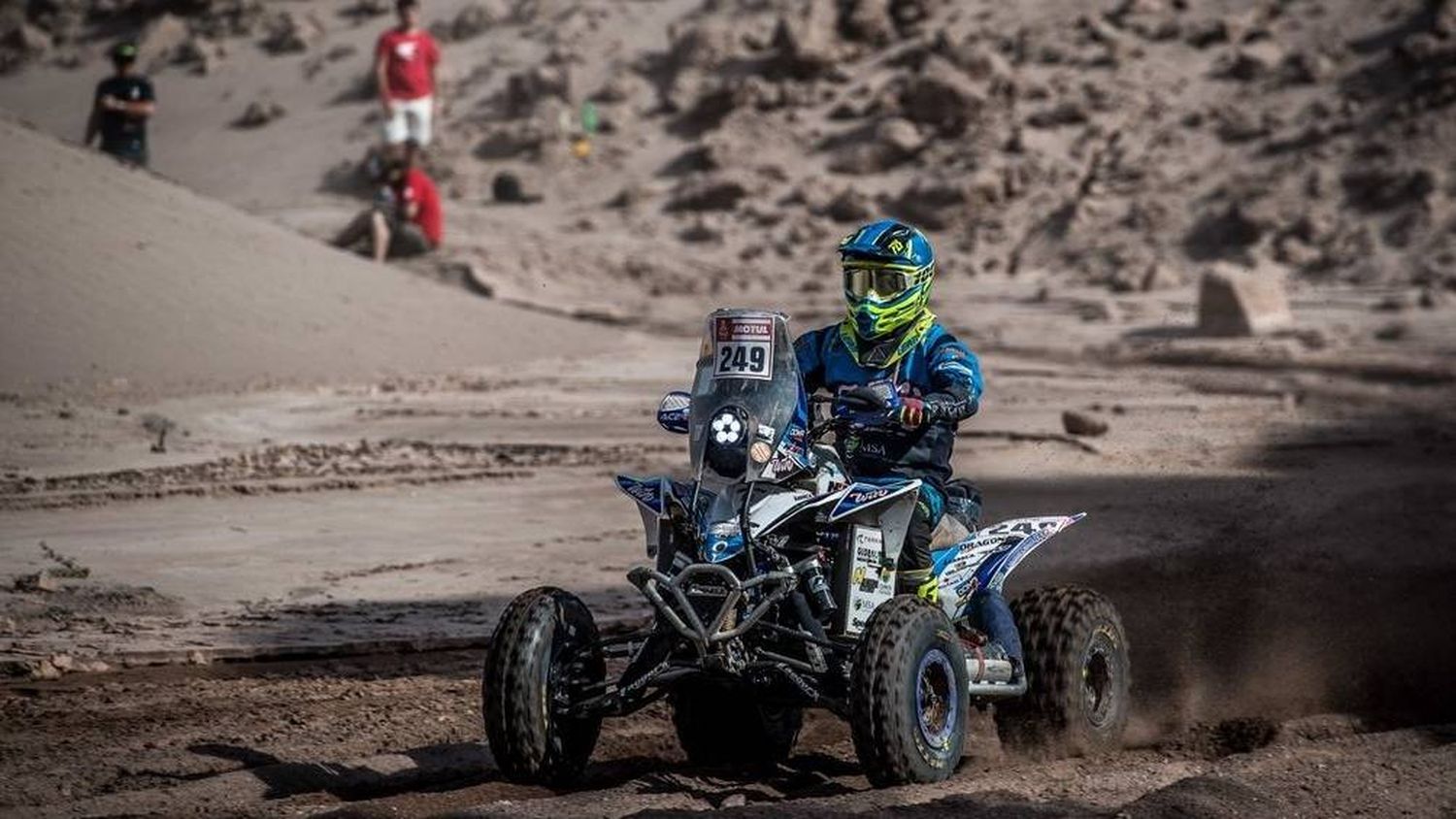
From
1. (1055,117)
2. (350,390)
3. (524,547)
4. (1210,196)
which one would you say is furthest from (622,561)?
(1055,117)

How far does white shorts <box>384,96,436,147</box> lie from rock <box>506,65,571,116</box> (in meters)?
6.47

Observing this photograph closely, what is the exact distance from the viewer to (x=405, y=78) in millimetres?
21344

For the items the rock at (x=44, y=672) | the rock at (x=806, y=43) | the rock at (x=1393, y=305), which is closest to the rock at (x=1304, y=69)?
the rock at (x=1393, y=305)

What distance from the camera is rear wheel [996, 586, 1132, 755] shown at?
6980 mm

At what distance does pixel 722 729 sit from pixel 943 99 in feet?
62.0

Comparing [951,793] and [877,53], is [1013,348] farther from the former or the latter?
[951,793]

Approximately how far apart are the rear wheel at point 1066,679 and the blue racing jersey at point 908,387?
22.1 inches

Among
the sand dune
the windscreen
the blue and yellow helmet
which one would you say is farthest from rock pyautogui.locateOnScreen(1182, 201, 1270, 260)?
the windscreen

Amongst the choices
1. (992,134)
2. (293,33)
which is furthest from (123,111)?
(293,33)

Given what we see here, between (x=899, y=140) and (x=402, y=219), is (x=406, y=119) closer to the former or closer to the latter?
(x=402, y=219)

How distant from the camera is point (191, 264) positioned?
1709cm

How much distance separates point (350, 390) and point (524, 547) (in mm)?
5337

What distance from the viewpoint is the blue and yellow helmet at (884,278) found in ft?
22.3

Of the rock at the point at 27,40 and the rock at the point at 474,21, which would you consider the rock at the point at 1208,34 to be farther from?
the rock at the point at 27,40
